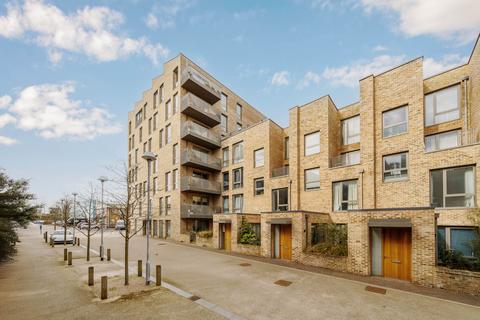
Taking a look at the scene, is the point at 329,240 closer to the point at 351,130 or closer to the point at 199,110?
the point at 351,130

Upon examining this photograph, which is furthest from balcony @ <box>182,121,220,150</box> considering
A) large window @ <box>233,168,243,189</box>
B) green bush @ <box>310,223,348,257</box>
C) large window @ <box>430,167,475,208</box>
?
large window @ <box>430,167,475,208</box>

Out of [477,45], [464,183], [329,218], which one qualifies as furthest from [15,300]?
[477,45]

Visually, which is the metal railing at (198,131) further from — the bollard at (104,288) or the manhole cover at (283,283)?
the bollard at (104,288)

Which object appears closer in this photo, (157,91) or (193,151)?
(193,151)

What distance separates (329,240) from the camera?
13.7 meters

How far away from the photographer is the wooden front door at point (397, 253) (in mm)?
10375

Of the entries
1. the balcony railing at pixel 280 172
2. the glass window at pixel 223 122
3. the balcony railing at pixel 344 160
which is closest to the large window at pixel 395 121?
the balcony railing at pixel 344 160

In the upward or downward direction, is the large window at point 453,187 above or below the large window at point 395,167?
below

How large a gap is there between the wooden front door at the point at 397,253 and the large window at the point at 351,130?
818 centimetres

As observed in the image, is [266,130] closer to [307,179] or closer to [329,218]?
[307,179]

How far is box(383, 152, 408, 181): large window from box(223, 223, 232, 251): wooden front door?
11.3m

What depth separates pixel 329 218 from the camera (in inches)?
651

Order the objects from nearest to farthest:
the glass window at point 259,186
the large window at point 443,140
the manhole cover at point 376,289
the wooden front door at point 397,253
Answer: the manhole cover at point 376,289, the wooden front door at point 397,253, the large window at point 443,140, the glass window at point 259,186

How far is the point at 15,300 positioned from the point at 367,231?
13377mm
